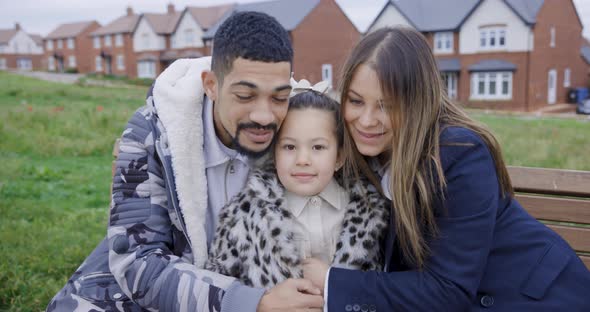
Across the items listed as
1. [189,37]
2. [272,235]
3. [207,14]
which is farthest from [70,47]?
[272,235]

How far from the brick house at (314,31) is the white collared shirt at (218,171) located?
3554 cm

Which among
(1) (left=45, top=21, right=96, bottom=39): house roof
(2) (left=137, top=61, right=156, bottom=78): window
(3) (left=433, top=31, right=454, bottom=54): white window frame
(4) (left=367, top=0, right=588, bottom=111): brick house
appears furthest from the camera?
(1) (left=45, top=21, right=96, bottom=39): house roof

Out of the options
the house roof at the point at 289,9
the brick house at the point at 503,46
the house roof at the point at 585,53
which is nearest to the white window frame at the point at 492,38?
the brick house at the point at 503,46

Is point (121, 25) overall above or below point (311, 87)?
above

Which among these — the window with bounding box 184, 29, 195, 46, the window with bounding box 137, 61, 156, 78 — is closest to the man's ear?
the window with bounding box 184, 29, 195, 46

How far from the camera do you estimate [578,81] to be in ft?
126

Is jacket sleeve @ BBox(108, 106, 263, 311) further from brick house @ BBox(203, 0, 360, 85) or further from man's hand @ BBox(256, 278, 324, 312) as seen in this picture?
brick house @ BBox(203, 0, 360, 85)

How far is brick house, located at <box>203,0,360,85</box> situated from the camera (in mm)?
38906

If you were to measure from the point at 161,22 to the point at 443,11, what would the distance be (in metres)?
26.7

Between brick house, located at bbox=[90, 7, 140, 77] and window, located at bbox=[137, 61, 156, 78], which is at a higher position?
brick house, located at bbox=[90, 7, 140, 77]

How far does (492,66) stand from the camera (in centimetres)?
3412

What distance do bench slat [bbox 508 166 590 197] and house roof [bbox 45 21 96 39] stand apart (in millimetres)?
69266

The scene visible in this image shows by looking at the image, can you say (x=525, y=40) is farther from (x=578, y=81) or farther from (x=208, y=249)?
(x=208, y=249)

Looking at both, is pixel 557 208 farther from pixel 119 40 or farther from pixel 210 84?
pixel 119 40
